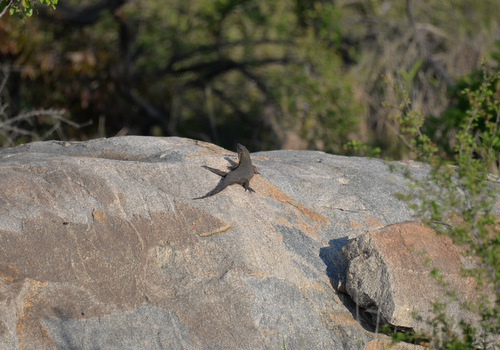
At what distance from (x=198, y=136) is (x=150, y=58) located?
8.10 feet

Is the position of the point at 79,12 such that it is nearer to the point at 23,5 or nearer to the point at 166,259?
the point at 23,5

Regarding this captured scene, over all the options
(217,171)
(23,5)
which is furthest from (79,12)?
(217,171)

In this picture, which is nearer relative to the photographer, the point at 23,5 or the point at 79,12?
the point at 23,5

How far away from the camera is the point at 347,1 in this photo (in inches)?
556

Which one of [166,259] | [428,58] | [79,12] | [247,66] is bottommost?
[247,66]

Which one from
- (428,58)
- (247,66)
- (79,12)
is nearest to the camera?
(79,12)

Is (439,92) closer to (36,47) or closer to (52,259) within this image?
(36,47)

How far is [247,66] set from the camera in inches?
518

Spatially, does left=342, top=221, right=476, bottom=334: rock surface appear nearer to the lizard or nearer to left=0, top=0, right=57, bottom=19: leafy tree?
the lizard

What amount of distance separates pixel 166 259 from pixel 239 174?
980 millimetres

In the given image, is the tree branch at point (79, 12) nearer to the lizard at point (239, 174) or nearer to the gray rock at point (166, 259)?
the gray rock at point (166, 259)

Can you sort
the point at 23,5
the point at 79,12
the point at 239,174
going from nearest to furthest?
the point at 23,5 < the point at 239,174 < the point at 79,12

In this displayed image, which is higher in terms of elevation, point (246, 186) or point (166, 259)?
point (246, 186)

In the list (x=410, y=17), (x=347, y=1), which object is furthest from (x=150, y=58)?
(x=410, y=17)
